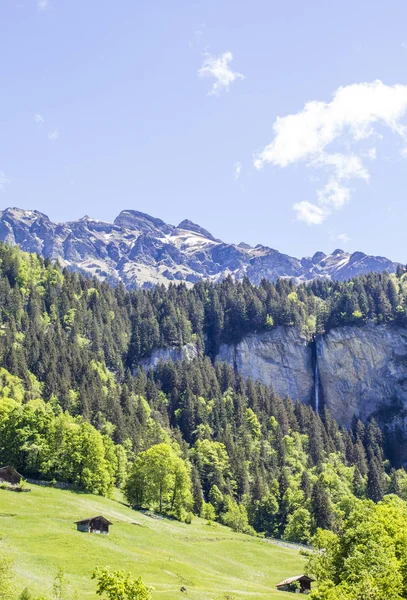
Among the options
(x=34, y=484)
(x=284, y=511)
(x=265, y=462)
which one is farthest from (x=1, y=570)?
(x=265, y=462)

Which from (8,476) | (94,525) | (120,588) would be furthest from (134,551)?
(120,588)

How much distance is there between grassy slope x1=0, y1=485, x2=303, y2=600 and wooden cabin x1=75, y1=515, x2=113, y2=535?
59.9 inches

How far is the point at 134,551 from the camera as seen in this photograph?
81438 millimetres

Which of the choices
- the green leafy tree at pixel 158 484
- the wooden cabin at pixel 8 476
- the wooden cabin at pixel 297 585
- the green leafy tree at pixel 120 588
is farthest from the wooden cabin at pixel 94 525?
the green leafy tree at pixel 120 588

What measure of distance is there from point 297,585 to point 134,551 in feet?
78.8

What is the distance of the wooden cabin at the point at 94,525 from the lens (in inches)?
3329

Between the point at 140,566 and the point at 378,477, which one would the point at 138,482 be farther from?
the point at 378,477

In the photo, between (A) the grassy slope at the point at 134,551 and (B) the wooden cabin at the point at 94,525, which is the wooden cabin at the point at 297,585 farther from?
(B) the wooden cabin at the point at 94,525

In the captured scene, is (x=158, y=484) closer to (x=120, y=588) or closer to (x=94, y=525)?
(x=94, y=525)

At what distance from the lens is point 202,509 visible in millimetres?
143750

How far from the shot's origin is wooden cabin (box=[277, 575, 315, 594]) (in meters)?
85.4

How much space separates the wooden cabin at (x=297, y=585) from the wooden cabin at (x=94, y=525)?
2630 cm

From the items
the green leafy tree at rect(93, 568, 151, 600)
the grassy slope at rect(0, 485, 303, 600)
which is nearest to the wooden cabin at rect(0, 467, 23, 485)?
the grassy slope at rect(0, 485, 303, 600)

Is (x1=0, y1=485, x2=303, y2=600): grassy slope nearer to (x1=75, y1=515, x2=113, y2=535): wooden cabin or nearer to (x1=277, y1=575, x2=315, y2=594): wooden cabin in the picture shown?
(x1=75, y1=515, x2=113, y2=535): wooden cabin
